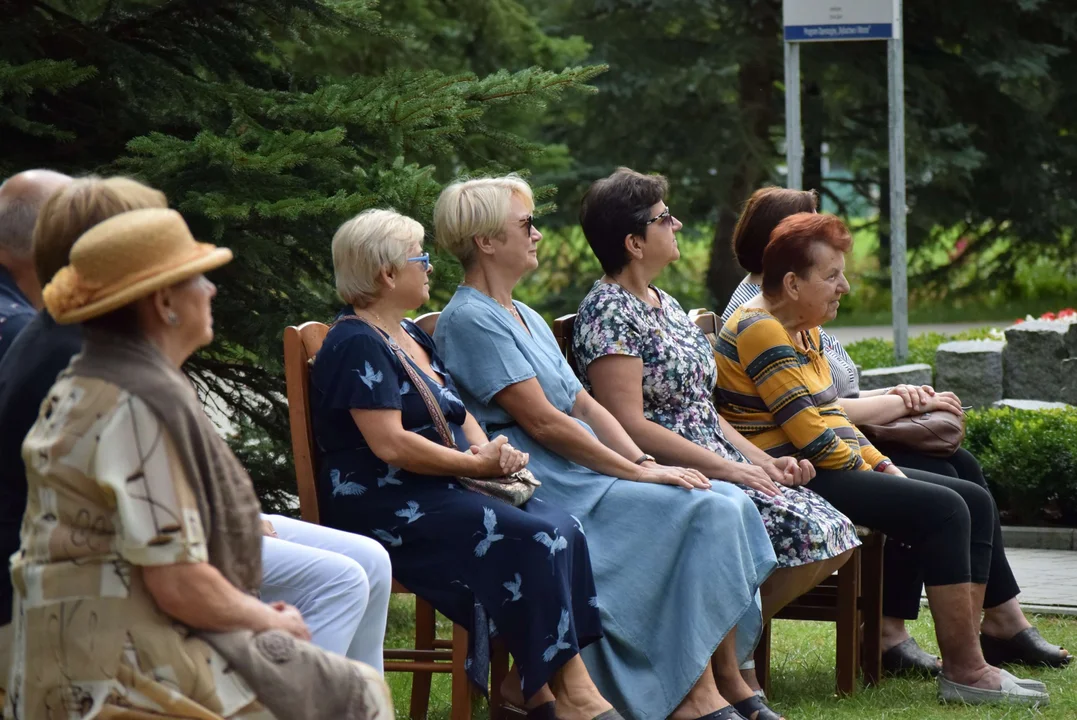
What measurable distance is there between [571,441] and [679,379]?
539 mm

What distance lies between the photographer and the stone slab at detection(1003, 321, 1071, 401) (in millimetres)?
9016

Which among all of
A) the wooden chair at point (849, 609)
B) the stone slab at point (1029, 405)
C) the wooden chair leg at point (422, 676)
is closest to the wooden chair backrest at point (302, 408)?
the wooden chair leg at point (422, 676)

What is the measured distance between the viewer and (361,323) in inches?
148

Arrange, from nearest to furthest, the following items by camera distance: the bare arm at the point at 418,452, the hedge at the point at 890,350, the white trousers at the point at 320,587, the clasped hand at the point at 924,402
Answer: the white trousers at the point at 320,587 → the bare arm at the point at 418,452 → the clasped hand at the point at 924,402 → the hedge at the point at 890,350

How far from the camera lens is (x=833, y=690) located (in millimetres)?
4742

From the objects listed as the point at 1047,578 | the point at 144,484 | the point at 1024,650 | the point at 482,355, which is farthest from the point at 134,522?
the point at 1047,578

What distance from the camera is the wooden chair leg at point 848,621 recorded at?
4.60 meters

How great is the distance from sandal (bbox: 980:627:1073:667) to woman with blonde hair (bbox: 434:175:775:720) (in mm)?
1237

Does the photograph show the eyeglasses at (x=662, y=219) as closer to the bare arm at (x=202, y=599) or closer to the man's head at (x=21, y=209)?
the man's head at (x=21, y=209)

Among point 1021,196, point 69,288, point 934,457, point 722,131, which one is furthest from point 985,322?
point 69,288

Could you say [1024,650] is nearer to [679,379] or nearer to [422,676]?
[679,379]

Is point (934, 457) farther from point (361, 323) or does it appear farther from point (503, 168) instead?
point (361, 323)

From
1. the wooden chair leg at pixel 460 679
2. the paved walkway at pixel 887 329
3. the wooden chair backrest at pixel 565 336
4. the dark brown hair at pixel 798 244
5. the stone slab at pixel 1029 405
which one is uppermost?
the dark brown hair at pixel 798 244

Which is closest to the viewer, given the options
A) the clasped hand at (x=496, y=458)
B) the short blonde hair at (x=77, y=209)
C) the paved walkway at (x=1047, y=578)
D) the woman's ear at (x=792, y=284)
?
the short blonde hair at (x=77, y=209)
